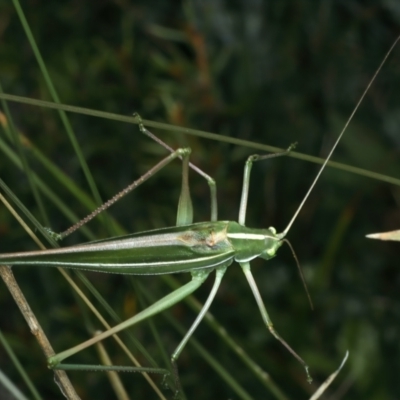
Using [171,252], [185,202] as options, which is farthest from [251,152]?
[171,252]

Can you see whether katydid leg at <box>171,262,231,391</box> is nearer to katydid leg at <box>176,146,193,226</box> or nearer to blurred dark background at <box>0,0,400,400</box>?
katydid leg at <box>176,146,193,226</box>

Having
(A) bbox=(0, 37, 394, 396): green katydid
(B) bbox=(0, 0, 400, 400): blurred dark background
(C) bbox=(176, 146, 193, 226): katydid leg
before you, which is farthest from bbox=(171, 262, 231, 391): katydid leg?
(B) bbox=(0, 0, 400, 400): blurred dark background

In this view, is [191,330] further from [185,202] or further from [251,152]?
[251,152]

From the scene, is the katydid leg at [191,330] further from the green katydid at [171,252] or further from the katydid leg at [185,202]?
the katydid leg at [185,202]

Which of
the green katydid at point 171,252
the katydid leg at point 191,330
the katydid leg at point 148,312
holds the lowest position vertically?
the katydid leg at point 191,330

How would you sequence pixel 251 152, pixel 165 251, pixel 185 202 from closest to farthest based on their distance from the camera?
pixel 165 251
pixel 185 202
pixel 251 152

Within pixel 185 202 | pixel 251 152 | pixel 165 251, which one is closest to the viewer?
pixel 165 251

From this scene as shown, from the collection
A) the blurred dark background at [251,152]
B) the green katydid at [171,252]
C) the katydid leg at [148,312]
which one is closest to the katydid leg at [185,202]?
the green katydid at [171,252]
